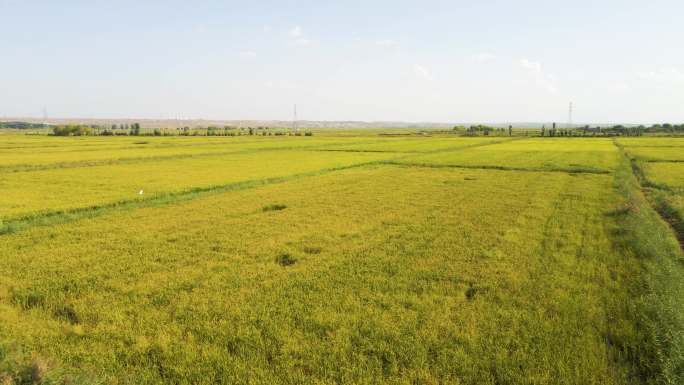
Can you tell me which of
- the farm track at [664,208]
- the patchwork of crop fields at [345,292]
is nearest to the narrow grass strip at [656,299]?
the patchwork of crop fields at [345,292]

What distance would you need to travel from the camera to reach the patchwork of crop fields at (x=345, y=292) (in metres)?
5.72

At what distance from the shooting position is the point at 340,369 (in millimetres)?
5621

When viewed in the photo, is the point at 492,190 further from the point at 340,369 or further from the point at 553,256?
the point at 340,369

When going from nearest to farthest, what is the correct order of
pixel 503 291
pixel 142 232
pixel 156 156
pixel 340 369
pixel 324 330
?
1. pixel 340 369
2. pixel 324 330
3. pixel 503 291
4. pixel 142 232
5. pixel 156 156

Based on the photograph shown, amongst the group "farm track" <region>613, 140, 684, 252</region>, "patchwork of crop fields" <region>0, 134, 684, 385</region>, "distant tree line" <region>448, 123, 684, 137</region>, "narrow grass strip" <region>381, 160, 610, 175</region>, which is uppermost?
"distant tree line" <region>448, 123, 684, 137</region>

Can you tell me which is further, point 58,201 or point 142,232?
point 58,201

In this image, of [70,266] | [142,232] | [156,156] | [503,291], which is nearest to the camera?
[503,291]

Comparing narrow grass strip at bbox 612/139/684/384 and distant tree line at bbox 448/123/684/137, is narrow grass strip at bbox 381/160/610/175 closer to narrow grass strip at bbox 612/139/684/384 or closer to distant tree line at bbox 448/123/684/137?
narrow grass strip at bbox 612/139/684/384

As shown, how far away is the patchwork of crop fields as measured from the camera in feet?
18.8

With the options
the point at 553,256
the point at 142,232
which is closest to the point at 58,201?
the point at 142,232

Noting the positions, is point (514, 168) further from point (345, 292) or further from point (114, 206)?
point (345, 292)

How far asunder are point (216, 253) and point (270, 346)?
5.08 metres

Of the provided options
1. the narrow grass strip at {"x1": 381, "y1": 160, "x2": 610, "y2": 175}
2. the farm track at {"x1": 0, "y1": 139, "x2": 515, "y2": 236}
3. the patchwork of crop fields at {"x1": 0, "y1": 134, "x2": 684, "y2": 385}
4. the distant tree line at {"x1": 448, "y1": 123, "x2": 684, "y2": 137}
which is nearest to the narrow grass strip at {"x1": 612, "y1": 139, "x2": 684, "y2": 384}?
the patchwork of crop fields at {"x1": 0, "y1": 134, "x2": 684, "y2": 385}

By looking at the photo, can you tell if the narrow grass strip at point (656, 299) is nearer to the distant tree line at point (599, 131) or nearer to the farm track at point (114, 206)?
the farm track at point (114, 206)
